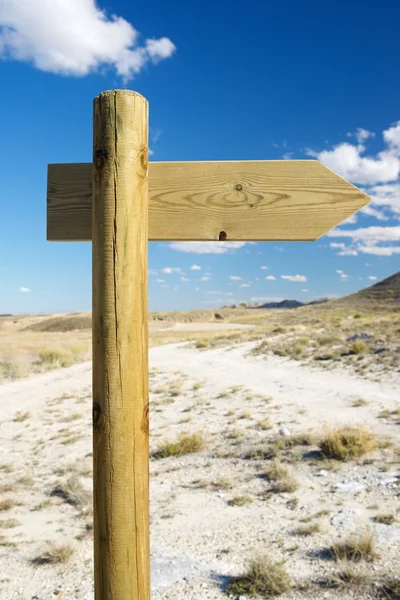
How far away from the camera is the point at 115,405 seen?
1.97 m

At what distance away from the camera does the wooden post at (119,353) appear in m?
1.95

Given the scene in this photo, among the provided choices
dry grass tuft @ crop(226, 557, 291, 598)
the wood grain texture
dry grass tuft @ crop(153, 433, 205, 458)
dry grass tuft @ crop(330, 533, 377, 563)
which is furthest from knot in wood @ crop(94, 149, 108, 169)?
dry grass tuft @ crop(153, 433, 205, 458)

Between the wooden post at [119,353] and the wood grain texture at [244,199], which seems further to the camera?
the wood grain texture at [244,199]

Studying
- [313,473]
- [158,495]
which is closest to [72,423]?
[158,495]

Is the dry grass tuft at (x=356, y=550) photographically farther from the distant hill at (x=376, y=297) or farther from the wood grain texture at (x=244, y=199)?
the distant hill at (x=376, y=297)

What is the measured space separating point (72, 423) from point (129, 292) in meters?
9.91

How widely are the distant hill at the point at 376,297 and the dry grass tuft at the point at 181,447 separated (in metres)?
71.8

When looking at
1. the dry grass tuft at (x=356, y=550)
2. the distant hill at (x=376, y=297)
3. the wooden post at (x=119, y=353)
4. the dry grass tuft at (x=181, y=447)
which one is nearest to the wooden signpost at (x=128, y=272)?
the wooden post at (x=119, y=353)

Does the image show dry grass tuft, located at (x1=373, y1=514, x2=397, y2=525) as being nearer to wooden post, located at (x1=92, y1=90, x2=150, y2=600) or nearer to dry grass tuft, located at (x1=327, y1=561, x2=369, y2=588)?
dry grass tuft, located at (x1=327, y1=561, x2=369, y2=588)

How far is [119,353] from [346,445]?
21.5 feet

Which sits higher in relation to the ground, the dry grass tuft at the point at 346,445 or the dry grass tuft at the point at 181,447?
the dry grass tuft at the point at 346,445

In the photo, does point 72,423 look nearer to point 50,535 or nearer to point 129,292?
point 50,535

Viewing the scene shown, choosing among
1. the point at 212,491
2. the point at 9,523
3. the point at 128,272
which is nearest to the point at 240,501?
the point at 212,491

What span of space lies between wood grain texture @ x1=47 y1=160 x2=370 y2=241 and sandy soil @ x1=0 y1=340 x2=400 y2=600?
3.28m
